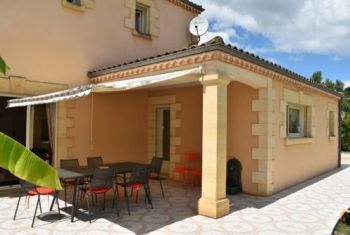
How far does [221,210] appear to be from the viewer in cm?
776

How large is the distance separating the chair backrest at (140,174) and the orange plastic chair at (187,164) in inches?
145

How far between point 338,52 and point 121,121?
5372cm

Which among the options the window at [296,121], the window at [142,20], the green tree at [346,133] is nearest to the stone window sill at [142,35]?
the window at [142,20]

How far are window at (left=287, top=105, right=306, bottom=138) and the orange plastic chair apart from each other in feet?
13.8

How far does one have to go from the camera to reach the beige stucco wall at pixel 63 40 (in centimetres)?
1002

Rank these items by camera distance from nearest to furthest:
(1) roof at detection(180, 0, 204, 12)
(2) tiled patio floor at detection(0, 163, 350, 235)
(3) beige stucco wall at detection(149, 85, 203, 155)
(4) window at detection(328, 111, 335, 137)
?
1. (2) tiled patio floor at detection(0, 163, 350, 235)
2. (3) beige stucco wall at detection(149, 85, 203, 155)
3. (1) roof at detection(180, 0, 204, 12)
4. (4) window at detection(328, 111, 335, 137)

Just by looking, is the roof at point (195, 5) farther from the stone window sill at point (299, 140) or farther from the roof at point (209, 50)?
the stone window sill at point (299, 140)

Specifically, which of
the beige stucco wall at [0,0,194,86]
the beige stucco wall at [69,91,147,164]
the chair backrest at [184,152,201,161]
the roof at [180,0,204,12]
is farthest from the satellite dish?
the chair backrest at [184,152,201,161]

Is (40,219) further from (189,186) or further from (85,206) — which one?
(189,186)

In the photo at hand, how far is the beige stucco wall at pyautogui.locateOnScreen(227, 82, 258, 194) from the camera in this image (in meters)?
10.4

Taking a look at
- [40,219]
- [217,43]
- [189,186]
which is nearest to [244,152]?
[189,186]

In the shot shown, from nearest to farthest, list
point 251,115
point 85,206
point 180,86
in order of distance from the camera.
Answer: point 85,206 → point 251,115 → point 180,86

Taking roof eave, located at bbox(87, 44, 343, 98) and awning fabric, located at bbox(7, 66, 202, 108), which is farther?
roof eave, located at bbox(87, 44, 343, 98)

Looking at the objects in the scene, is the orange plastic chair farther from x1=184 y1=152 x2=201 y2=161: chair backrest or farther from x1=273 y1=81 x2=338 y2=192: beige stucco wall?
x1=273 y1=81 x2=338 y2=192: beige stucco wall
